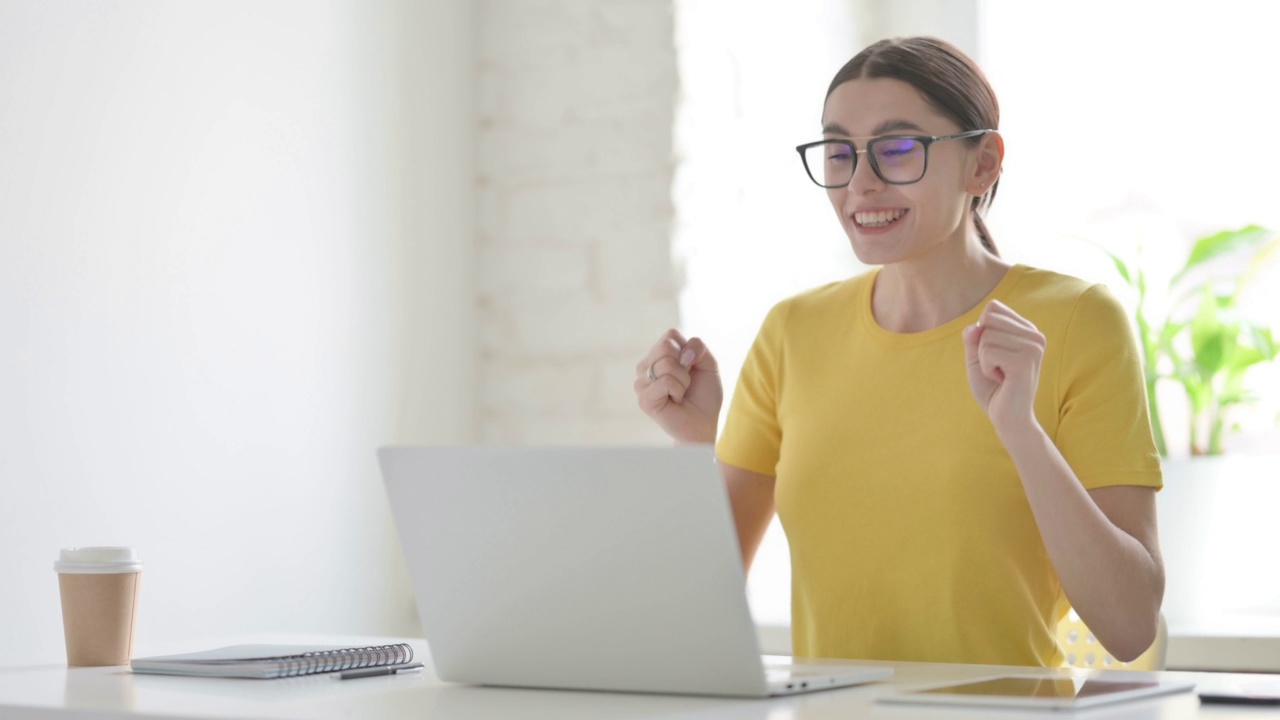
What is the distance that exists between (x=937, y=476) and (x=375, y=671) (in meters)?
0.65

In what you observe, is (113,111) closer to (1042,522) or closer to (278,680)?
(278,680)

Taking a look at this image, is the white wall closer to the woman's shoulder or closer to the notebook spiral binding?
the notebook spiral binding

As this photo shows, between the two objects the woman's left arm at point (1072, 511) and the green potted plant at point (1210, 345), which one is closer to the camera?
the woman's left arm at point (1072, 511)

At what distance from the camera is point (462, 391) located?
8.05 feet

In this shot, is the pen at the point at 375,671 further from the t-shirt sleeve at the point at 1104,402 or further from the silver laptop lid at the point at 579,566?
the t-shirt sleeve at the point at 1104,402

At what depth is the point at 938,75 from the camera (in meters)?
1.62

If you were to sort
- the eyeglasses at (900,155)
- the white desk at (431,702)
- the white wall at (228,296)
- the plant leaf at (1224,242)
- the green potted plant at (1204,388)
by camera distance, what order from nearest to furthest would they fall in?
the white desk at (431,702), the eyeglasses at (900,155), the white wall at (228,296), the green potted plant at (1204,388), the plant leaf at (1224,242)

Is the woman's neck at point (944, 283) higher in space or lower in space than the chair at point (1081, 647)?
higher

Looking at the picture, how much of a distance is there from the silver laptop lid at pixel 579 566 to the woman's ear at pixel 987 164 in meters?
0.81

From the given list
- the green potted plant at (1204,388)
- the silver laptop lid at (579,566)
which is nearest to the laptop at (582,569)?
the silver laptop lid at (579,566)

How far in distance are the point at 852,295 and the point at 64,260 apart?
36.8 inches

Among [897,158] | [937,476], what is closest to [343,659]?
[937,476]

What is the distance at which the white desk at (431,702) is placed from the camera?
94 centimetres

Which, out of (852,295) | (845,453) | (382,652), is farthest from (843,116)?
(382,652)
